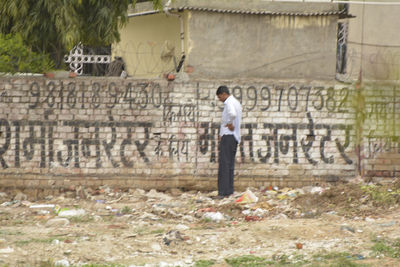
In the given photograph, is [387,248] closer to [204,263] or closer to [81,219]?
[204,263]

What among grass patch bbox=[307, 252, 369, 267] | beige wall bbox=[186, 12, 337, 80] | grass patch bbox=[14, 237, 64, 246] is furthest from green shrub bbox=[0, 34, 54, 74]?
grass patch bbox=[307, 252, 369, 267]

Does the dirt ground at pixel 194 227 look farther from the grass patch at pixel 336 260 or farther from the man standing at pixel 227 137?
the man standing at pixel 227 137

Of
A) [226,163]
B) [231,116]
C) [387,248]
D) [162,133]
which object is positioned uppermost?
[231,116]

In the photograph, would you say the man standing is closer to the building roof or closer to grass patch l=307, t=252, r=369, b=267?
the building roof

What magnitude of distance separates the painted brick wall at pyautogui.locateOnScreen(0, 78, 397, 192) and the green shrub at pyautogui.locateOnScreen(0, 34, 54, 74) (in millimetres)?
217

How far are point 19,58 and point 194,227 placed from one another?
13.5 ft

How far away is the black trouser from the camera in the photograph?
953cm

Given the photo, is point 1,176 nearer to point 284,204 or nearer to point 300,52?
point 284,204

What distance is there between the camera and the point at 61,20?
952 cm

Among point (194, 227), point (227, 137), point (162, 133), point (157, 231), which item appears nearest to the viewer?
point (157, 231)

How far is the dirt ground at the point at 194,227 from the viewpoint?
6195 mm

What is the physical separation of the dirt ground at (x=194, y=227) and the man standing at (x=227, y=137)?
245mm

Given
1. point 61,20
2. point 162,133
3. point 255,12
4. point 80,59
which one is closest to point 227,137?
point 162,133

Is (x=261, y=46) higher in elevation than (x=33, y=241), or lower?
higher
